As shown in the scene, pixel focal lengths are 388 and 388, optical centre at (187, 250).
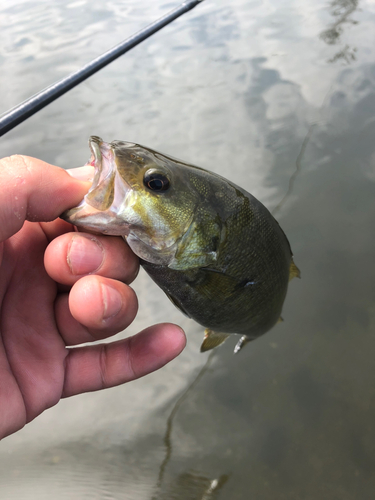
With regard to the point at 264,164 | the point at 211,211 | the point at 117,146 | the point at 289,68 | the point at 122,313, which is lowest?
the point at 264,164

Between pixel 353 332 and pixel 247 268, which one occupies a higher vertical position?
pixel 247 268

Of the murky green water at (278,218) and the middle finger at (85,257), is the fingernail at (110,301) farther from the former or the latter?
the murky green water at (278,218)

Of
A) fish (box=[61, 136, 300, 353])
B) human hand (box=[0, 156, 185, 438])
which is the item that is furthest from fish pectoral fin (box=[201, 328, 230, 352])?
human hand (box=[0, 156, 185, 438])

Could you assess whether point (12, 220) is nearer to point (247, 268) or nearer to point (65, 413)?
point (247, 268)

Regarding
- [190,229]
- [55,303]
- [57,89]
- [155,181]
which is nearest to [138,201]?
[155,181]

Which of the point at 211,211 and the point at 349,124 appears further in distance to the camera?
the point at 349,124

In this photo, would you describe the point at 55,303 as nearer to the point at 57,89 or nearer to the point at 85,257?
the point at 85,257

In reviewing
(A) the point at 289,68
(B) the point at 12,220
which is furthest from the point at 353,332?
(A) the point at 289,68

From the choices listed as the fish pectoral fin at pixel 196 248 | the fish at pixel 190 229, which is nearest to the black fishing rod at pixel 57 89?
the fish at pixel 190 229
